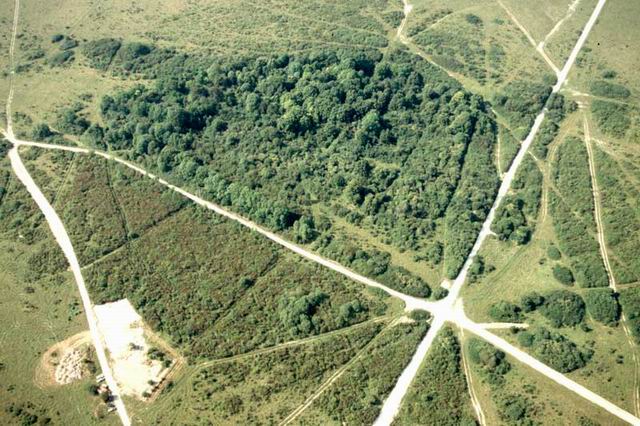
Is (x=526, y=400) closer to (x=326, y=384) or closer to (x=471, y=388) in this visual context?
(x=471, y=388)

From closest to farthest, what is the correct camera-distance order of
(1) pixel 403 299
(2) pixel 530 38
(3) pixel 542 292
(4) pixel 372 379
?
(4) pixel 372 379 < (1) pixel 403 299 < (3) pixel 542 292 < (2) pixel 530 38

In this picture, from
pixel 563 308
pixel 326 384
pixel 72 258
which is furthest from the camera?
pixel 72 258

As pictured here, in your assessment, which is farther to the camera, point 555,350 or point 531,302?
point 531,302

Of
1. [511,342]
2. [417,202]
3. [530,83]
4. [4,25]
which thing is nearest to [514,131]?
[530,83]

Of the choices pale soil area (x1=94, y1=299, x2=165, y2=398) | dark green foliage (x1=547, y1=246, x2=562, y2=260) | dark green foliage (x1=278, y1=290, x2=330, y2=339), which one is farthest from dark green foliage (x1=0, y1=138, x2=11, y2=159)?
dark green foliage (x1=547, y1=246, x2=562, y2=260)

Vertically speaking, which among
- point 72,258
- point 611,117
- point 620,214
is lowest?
point 620,214

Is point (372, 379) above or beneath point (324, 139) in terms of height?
beneath

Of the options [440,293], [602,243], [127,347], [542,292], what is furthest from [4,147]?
[602,243]

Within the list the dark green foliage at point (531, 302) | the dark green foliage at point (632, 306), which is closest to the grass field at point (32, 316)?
the dark green foliage at point (531, 302)
